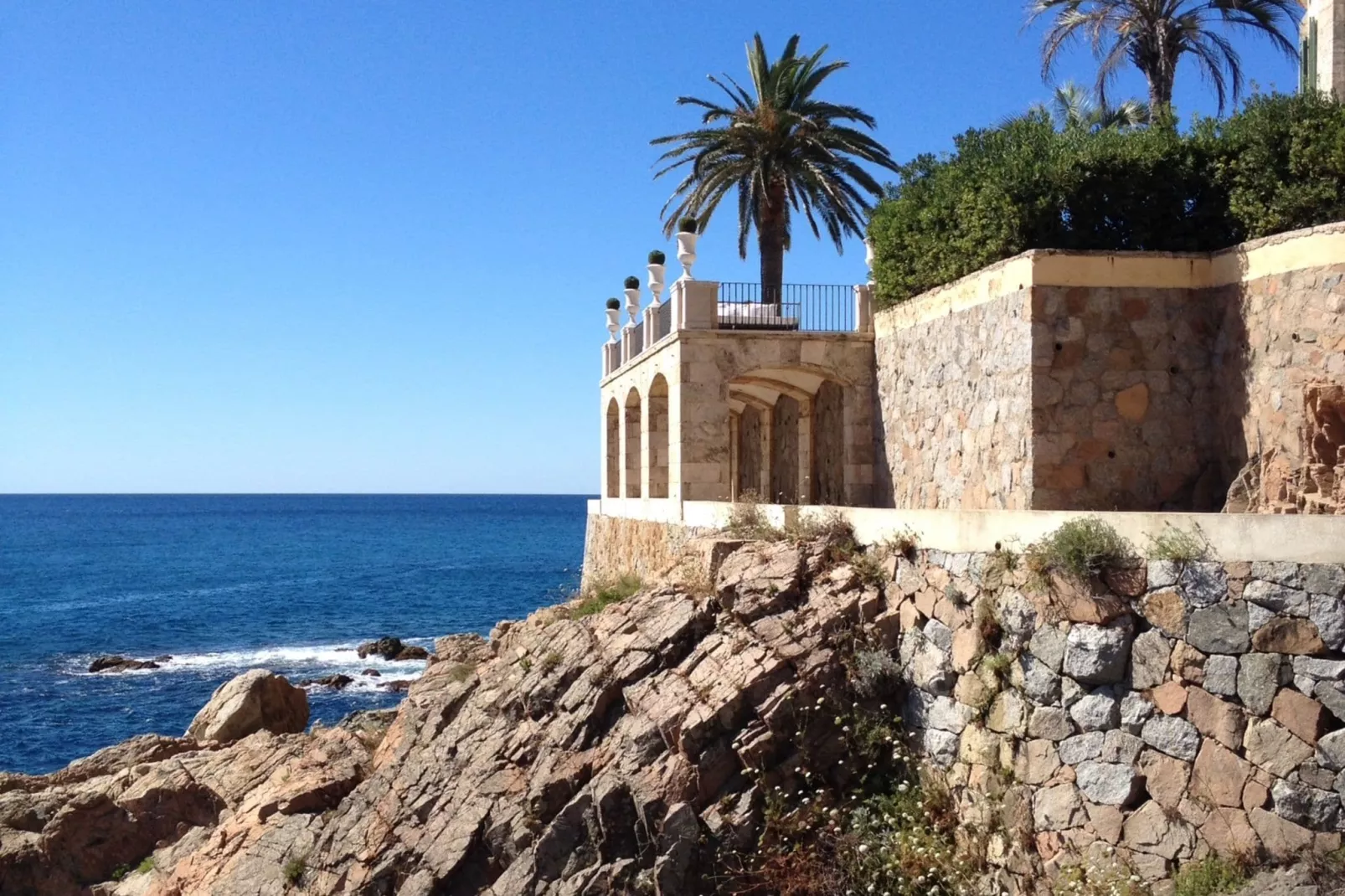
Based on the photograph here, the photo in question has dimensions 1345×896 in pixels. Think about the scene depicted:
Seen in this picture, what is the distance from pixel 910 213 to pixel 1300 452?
318 inches

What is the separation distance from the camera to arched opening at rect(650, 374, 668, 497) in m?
24.5

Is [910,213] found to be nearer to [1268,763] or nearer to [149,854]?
[1268,763]

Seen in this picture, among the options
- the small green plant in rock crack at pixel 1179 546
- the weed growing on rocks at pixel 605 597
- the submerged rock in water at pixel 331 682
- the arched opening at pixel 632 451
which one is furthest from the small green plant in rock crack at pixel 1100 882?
the submerged rock in water at pixel 331 682

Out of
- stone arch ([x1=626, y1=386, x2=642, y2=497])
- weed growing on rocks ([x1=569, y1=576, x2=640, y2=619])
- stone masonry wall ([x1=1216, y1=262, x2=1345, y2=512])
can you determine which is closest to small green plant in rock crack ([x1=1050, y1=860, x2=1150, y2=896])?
stone masonry wall ([x1=1216, y1=262, x2=1345, y2=512])

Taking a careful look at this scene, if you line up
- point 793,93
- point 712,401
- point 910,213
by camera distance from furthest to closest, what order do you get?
point 793,93 → point 712,401 → point 910,213

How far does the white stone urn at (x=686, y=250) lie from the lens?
72.3 feet

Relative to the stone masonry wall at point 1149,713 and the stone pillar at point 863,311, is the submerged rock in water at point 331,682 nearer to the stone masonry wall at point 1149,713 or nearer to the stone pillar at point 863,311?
the stone pillar at point 863,311

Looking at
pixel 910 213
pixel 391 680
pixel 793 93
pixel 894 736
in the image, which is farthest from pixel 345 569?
pixel 894 736

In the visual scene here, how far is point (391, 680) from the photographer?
123 feet

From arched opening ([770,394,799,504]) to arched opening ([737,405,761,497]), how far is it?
1201mm

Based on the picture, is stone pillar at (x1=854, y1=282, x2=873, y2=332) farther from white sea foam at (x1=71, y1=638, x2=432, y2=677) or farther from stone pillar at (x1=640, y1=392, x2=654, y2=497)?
white sea foam at (x1=71, y1=638, x2=432, y2=677)

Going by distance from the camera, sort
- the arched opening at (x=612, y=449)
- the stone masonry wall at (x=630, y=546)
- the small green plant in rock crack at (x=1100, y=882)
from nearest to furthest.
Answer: the small green plant in rock crack at (x=1100, y=882) < the stone masonry wall at (x=630, y=546) < the arched opening at (x=612, y=449)

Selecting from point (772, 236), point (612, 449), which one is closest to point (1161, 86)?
point (772, 236)

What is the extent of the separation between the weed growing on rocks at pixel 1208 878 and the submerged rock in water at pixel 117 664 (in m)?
38.7
